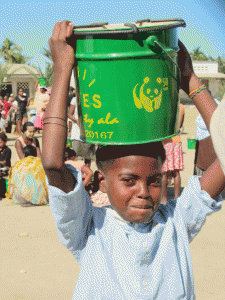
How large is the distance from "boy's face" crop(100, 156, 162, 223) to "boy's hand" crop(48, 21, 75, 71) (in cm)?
43

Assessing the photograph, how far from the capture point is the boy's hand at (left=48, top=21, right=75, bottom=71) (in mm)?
1510

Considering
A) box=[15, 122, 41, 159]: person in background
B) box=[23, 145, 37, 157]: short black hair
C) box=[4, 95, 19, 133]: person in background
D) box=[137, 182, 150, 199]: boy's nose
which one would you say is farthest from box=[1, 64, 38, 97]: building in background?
box=[137, 182, 150, 199]: boy's nose

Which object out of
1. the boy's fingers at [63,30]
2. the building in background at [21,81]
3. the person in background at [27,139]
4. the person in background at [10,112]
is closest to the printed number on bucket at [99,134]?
the boy's fingers at [63,30]

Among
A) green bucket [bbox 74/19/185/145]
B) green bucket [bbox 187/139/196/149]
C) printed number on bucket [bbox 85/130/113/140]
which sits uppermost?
green bucket [bbox 74/19/185/145]

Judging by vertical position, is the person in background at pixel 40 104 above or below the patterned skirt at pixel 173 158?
below

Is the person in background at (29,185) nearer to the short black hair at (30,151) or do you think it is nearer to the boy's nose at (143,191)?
the short black hair at (30,151)

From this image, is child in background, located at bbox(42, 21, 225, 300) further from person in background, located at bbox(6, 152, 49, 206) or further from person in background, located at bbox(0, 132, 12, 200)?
person in background, located at bbox(0, 132, 12, 200)

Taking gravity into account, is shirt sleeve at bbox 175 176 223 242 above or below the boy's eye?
below

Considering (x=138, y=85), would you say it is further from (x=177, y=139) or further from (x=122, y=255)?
(x=177, y=139)

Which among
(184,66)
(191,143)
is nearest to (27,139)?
(191,143)

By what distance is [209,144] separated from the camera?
5684mm

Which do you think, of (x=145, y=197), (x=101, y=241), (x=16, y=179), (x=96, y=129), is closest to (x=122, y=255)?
(x=101, y=241)

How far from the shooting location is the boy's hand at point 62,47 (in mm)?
1510

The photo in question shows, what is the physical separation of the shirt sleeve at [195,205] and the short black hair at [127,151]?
0.57 ft
